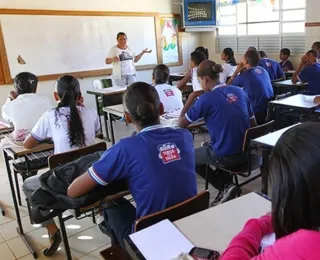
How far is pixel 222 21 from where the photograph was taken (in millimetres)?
7922

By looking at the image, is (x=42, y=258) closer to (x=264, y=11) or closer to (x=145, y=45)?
(x=145, y=45)

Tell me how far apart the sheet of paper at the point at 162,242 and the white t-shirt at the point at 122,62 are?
4965 mm

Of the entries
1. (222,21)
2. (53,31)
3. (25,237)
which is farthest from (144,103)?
(222,21)

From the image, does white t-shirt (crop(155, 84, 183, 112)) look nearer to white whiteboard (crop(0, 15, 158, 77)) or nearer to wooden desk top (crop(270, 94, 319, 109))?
wooden desk top (crop(270, 94, 319, 109))

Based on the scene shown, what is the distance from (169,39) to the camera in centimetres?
779

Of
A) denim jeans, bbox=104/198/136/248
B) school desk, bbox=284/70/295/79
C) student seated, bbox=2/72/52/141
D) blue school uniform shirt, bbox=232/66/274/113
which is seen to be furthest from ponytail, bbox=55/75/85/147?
school desk, bbox=284/70/295/79

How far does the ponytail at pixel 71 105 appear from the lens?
2227 mm

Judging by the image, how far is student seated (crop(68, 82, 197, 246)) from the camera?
1404mm

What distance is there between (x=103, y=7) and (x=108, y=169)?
19.6 ft

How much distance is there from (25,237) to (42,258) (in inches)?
13.9

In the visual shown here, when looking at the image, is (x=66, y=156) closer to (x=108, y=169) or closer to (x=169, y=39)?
(x=108, y=169)

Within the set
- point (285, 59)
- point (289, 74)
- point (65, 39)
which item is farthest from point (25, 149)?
point (285, 59)

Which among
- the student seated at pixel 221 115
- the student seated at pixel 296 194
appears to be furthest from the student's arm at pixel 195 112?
the student seated at pixel 296 194

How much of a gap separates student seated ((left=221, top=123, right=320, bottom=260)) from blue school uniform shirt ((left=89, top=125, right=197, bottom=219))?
73 cm
